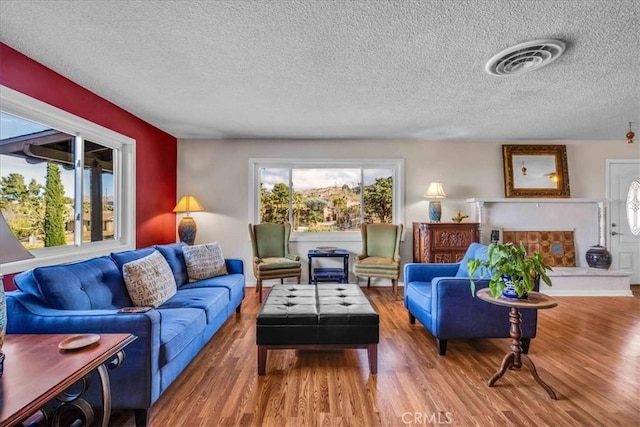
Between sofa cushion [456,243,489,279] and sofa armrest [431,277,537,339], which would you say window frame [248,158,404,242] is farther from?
sofa armrest [431,277,537,339]

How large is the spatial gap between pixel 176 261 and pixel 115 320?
1589 millimetres

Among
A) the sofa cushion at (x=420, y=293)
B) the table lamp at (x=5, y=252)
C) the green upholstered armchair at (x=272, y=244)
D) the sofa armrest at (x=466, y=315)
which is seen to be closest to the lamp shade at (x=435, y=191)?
the sofa cushion at (x=420, y=293)

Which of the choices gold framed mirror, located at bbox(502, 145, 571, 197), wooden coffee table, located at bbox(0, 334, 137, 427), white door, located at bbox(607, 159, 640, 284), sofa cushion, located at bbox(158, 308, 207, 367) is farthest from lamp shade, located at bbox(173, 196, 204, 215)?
white door, located at bbox(607, 159, 640, 284)

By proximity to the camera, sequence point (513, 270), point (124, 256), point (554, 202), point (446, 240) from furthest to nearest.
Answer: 1. point (554, 202)
2. point (446, 240)
3. point (124, 256)
4. point (513, 270)

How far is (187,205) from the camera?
4441 millimetres

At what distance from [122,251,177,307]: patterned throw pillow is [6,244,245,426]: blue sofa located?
86 mm

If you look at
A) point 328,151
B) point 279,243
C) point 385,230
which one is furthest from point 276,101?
point 385,230

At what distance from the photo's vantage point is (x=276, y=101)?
126 inches

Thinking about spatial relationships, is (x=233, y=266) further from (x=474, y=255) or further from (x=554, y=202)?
(x=554, y=202)

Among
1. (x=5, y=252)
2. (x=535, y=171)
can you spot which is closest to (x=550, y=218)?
(x=535, y=171)

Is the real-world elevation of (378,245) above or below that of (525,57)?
below

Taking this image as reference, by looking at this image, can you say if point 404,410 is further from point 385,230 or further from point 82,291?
point 385,230

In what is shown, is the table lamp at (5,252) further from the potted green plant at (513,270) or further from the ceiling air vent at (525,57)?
the ceiling air vent at (525,57)

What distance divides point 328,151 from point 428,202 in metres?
1.81
